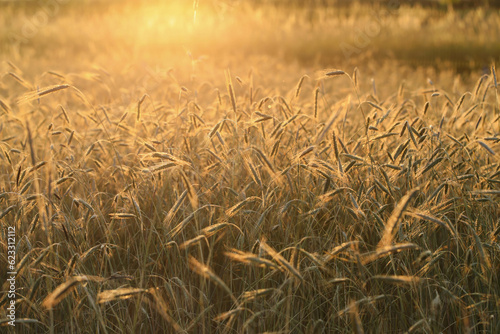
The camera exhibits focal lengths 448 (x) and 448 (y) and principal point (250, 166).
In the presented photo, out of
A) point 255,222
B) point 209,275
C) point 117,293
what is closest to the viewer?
point 117,293

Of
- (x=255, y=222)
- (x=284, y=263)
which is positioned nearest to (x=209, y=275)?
(x=284, y=263)

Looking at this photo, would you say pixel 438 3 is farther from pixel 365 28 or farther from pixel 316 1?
pixel 365 28

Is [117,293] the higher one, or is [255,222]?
[117,293]

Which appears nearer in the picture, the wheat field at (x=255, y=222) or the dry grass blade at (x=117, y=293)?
the dry grass blade at (x=117, y=293)

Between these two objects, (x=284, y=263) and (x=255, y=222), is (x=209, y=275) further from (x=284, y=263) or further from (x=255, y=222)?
(x=255, y=222)

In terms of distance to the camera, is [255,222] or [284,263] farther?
[255,222]

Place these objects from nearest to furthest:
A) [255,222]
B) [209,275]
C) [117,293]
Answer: [117,293]
[209,275]
[255,222]

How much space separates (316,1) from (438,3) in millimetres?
3318

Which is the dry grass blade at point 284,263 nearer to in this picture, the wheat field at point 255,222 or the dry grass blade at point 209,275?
the wheat field at point 255,222

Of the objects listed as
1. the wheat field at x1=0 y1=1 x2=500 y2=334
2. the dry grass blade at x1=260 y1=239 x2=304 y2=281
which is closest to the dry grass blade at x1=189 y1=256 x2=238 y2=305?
the wheat field at x1=0 y1=1 x2=500 y2=334

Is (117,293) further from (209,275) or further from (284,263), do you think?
(284,263)

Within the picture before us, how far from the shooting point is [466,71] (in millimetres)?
7992

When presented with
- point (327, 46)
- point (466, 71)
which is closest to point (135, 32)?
point (327, 46)

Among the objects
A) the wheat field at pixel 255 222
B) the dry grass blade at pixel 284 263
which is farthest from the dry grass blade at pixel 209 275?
the dry grass blade at pixel 284 263
